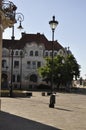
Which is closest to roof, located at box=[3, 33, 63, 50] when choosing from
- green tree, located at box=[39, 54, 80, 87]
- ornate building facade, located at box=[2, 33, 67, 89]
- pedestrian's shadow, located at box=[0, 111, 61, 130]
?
ornate building facade, located at box=[2, 33, 67, 89]

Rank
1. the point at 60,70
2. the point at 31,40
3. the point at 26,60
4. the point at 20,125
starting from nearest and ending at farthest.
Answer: the point at 20,125
the point at 60,70
the point at 26,60
the point at 31,40

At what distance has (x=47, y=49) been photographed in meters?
105

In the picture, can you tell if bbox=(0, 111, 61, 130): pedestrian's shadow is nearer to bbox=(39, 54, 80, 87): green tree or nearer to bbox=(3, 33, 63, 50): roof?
bbox=(39, 54, 80, 87): green tree

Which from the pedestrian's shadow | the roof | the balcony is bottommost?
the pedestrian's shadow

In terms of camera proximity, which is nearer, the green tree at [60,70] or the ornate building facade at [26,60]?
the green tree at [60,70]

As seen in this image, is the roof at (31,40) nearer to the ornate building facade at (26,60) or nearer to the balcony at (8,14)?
the ornate building facade at (26,60)

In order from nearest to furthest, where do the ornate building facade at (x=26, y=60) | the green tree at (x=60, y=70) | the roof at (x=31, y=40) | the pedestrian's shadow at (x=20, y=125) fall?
the pedestrian's shadow at (x=20, y=125)
the green tree at (x=60, y=70)
the ornate building facade at (x=26, y=60)
the roof at (x=31, y=40)

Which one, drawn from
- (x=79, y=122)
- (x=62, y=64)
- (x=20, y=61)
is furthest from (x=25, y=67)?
(x=79, y=122)

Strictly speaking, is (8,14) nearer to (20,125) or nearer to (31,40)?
(20,125)

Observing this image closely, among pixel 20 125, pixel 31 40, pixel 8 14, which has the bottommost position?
pixel 20 125

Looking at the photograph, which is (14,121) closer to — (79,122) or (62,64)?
(79,122)

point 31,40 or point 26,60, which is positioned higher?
point 31,40

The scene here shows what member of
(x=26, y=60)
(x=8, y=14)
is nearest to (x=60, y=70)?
(x=26, y=60)

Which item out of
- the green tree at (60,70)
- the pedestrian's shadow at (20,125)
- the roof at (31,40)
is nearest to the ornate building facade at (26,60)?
the roof at (31,40)
